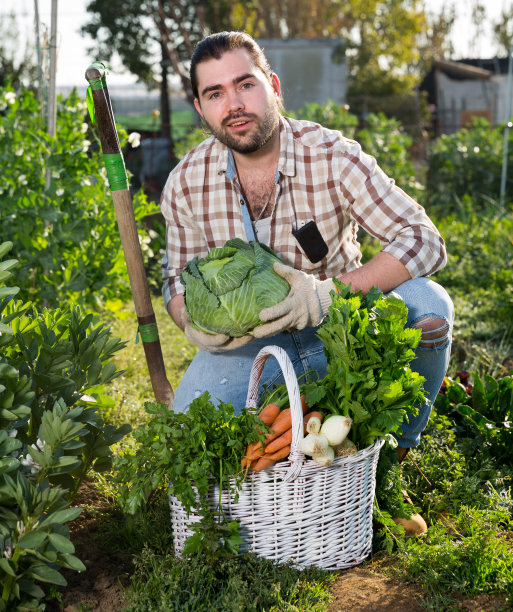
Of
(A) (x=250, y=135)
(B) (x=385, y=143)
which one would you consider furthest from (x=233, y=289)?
(B) (x=385, y=143)

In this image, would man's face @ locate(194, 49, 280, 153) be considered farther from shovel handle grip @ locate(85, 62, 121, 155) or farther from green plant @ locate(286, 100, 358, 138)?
green plant @ locate(286, 100, 358, 138)

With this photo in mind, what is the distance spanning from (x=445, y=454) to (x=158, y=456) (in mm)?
1298

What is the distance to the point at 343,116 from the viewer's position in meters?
8.40

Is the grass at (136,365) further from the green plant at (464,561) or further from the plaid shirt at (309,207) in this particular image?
the green plant at (464,561)

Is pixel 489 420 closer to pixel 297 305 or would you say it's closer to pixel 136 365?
pixel 297 305

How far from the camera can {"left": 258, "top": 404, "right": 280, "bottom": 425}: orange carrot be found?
2.29 meters

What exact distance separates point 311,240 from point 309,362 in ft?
1.65

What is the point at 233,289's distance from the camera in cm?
250

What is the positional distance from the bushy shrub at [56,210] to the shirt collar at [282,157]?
1.13 metres

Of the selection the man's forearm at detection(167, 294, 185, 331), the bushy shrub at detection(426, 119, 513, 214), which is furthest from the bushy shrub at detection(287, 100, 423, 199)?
the man's forearm at detection(167, 294, 185, 331)

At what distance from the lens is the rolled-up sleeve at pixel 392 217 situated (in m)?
2.67

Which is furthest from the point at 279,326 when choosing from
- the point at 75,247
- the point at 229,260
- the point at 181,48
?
the point at 181,48

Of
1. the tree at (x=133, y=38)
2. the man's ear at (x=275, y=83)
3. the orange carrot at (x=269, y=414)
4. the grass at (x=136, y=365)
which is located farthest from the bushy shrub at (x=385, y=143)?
the tree at (x=133, y=38)

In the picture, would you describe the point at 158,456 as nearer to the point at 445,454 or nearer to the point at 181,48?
the point at 445,454
